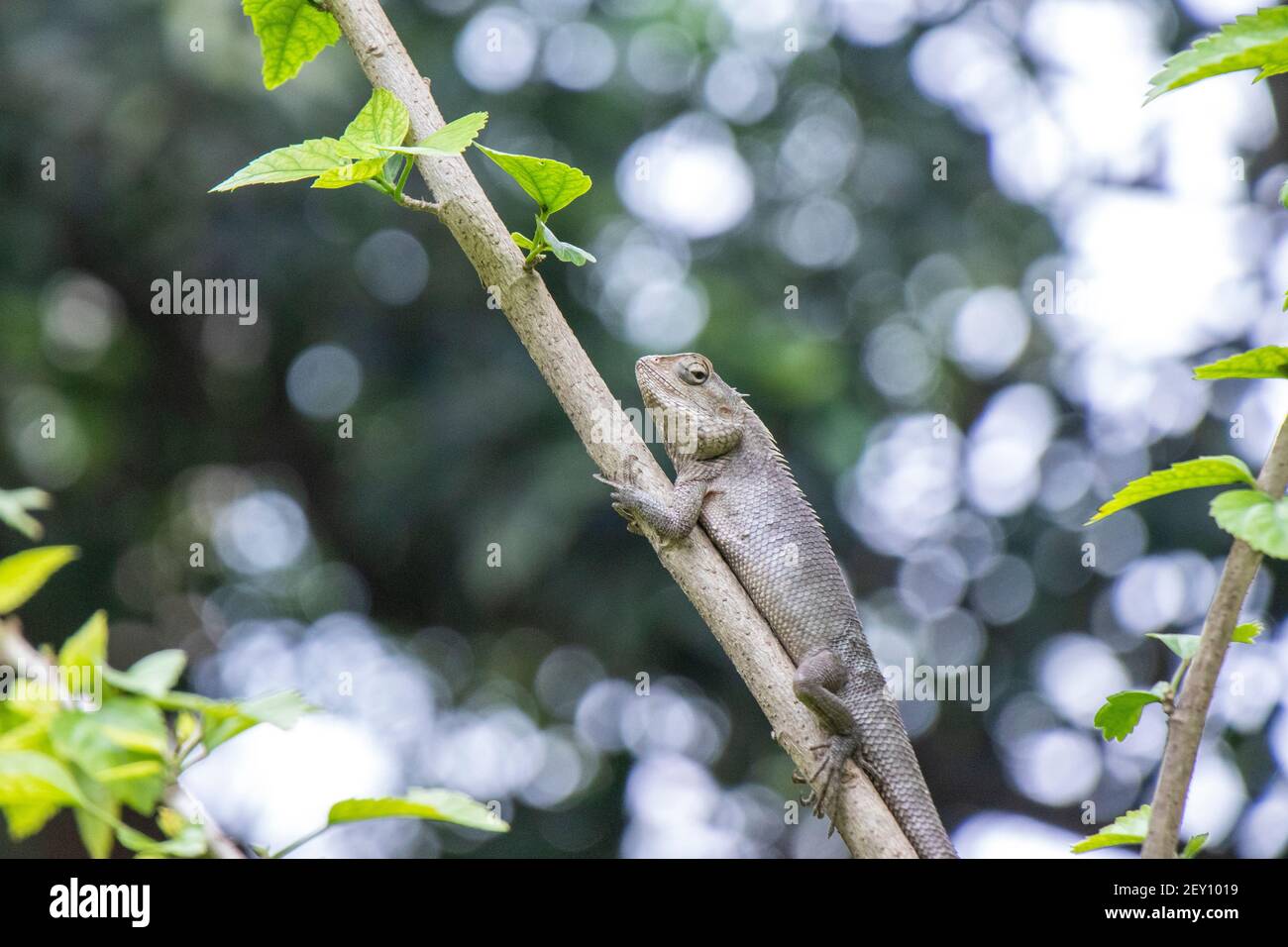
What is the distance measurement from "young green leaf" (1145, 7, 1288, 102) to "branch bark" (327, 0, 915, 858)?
1.76 metres

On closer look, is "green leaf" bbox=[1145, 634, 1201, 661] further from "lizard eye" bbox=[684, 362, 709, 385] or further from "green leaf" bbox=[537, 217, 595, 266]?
Answer: "lizard eye" bbox=[684, 362, 709, 385]

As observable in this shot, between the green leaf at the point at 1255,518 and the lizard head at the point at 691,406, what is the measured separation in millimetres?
3906

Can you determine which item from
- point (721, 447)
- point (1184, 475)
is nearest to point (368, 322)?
point (721, 447)

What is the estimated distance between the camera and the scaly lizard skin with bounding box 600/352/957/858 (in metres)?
4.29

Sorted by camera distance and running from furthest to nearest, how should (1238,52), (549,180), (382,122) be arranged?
1. (549,180)
2. (382,122)
3. (1238,52)

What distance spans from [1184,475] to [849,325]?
12221 mm

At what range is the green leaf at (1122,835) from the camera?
7.14ft

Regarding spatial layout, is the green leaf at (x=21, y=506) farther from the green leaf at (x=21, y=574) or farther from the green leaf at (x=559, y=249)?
the green leaf at (x=559, y=249)

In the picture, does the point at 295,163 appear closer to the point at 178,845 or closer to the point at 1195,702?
the point at 178,845

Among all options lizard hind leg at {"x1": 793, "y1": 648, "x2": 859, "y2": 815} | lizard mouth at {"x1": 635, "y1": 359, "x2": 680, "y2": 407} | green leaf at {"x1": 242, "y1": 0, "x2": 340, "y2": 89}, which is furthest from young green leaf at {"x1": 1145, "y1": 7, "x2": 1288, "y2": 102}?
lizard mouth at {"x1": 635, "y1": 359, "x2": 680, "y2": 407}

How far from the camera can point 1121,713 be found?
229 cm

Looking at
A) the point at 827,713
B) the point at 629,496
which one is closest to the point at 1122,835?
the point at 629,496

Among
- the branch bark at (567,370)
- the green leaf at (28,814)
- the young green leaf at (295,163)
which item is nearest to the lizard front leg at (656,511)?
the branch bark at (567,370)

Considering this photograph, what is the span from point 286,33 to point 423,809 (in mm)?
2203
